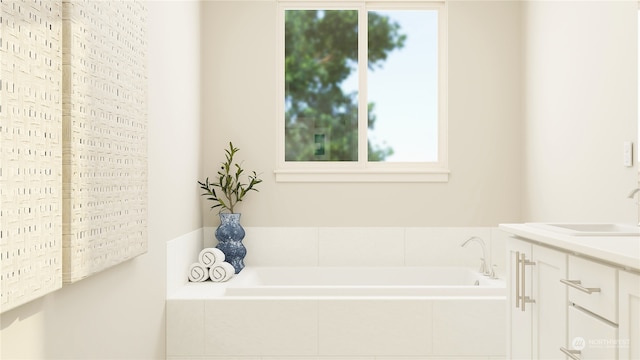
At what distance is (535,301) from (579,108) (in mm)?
1418

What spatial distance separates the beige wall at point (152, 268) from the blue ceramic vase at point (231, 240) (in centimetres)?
17

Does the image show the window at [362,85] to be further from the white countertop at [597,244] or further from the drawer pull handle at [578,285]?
the drawer pull handle at [578,285]

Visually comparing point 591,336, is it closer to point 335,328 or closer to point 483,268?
point 335,328

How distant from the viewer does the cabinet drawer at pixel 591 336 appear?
132cm

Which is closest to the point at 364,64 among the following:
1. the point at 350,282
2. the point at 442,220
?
the point at 442,220

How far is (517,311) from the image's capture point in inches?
78.7

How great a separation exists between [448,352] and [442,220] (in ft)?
3.64

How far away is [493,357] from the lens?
2775 mm

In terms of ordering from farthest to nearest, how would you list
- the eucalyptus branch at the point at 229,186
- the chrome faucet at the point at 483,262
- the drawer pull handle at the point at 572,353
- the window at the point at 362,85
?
the window at the point at 362,85
the eucalyptus branch at the point at 229,186
the chrome faucet at the point at 483,262
the drawer pull handle at the point at 572,353

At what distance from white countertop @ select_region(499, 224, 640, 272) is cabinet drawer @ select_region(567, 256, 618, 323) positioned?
0.03 meters

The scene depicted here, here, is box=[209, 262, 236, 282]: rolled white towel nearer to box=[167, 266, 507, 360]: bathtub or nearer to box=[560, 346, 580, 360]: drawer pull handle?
box=[167, 266, 507, 360]: bathtub

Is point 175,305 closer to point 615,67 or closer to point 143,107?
point 143,107

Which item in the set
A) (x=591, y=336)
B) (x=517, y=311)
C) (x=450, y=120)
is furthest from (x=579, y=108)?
(x=591, y=336)

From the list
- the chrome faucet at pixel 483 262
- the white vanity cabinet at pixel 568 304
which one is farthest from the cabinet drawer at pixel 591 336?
the chrome faucet at pixel 483 262
